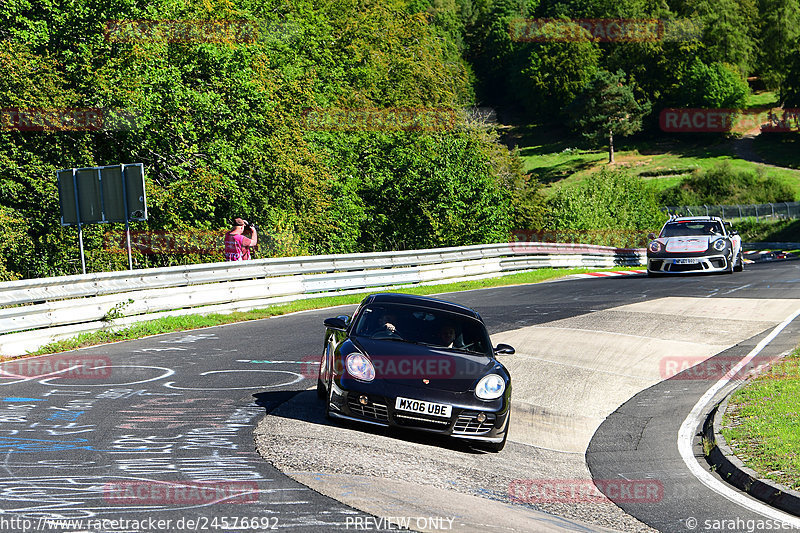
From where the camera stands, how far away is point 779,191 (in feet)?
289

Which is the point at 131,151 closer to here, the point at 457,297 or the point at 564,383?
the point at 457,297

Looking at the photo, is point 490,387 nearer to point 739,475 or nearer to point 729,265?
point 739,475

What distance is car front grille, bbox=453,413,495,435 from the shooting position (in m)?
7.97

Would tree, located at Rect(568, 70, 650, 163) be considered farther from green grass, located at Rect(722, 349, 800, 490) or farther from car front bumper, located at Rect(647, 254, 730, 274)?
green grass, located at Rect(722, 349, 800, 490)

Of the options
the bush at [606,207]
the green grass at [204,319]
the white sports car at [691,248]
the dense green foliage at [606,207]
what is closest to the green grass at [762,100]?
the bush at [606,207]

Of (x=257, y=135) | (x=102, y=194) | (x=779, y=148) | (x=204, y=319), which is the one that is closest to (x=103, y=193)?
(x=102, y=194)

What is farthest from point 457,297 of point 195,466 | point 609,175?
point 609,175

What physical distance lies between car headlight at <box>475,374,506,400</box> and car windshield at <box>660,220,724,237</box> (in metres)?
18.1

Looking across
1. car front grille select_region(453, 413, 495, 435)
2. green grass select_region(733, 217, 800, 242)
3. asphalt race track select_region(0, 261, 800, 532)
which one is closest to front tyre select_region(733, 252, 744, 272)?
asphalt race track select_region(0, 261, 800, 532)

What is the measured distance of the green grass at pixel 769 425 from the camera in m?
7.41

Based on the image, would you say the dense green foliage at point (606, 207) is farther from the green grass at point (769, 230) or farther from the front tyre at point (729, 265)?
the front tyre at point (729, 265)

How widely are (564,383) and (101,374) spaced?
6.18 metres

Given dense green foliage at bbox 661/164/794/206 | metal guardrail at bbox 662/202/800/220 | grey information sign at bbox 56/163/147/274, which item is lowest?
metal guardrail at bbox 662/202/800/220

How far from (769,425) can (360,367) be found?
169 inches
